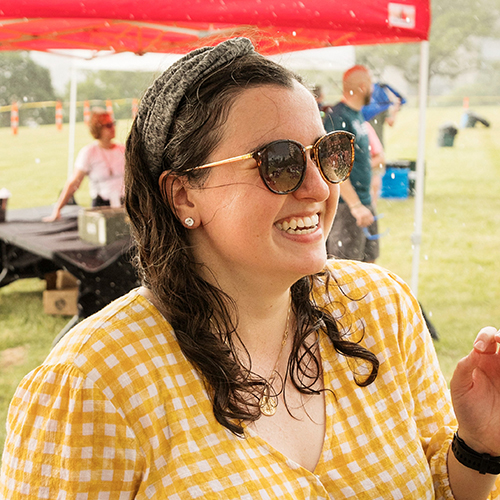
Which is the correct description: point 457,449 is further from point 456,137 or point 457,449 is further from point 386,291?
point 456,137

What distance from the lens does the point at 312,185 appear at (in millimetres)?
1418

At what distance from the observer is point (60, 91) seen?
22938 mm

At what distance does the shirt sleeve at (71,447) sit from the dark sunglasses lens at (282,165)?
58 centimetres

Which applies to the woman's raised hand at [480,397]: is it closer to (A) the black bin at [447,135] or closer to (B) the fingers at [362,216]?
(B) the fingers at [362,216]

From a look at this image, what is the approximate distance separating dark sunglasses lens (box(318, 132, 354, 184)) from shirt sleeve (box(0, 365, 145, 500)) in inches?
28.2

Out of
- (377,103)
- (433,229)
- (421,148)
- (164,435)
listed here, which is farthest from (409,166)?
(164,435)

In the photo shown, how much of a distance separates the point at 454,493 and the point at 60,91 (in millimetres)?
23701

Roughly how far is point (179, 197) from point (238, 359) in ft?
1.39

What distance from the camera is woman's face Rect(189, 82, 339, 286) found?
1.36 metres

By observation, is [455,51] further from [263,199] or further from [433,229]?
[263,199]

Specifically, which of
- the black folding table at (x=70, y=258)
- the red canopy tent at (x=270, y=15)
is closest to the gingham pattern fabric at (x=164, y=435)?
the red canopy tent at (x=270, y=15)

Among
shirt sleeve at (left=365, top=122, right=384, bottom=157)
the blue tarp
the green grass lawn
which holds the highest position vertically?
the blue tarp

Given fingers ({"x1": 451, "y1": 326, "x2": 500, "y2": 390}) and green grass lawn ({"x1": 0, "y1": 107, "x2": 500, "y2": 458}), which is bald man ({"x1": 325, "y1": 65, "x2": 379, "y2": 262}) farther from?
fingers ({"x1": 451, "y1": 326, "x2": 500, "y2": 390})

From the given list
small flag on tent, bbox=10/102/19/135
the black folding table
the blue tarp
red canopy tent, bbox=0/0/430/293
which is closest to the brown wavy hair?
red canopy tent, bbox=0/0/430/293
